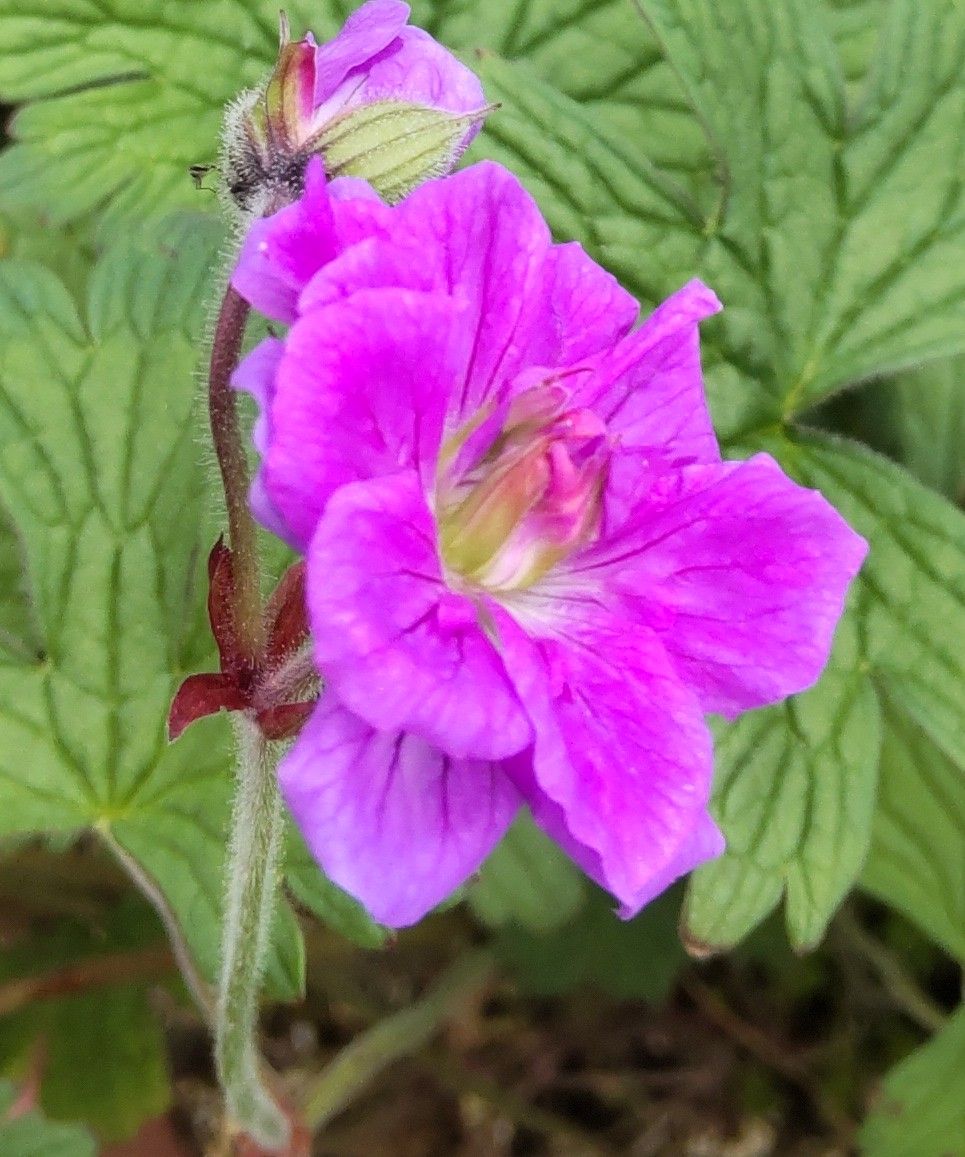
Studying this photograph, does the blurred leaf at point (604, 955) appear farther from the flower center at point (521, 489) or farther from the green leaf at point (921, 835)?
the flower center at point (521, 489)

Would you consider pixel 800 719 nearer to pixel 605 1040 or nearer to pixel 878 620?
pixel 878 620

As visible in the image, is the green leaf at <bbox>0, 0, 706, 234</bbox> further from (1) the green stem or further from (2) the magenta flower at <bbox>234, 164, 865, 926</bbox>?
(1) the green stem

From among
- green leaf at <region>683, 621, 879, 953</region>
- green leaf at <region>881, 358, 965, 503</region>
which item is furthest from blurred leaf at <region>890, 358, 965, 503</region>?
green leaf at <region>683, 621, 879, 953</region>

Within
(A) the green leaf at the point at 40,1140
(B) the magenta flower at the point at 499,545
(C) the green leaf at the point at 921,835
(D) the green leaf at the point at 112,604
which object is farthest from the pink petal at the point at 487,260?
(C) the green leaf at the point at 921,835

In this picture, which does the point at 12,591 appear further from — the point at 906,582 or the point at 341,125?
the point at 906,582

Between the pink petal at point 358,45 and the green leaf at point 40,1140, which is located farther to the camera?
the green leaf at point 40,1140

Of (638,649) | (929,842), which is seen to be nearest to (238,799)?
(638,649)
